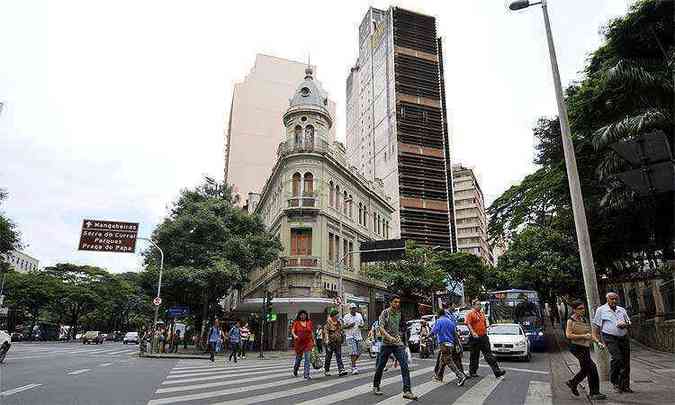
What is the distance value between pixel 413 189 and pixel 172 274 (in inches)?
1727

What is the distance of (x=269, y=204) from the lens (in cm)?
3941

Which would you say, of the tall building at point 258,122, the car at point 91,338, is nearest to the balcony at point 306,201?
the car at point 91,338

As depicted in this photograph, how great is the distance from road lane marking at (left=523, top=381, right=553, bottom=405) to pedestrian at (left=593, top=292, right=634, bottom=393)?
112cm

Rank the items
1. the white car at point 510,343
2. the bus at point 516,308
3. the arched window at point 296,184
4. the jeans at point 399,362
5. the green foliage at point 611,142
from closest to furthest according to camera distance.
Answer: the jeans at point 399,362 < the green foliage at point 611,142 < the white car at point 510,343 < the bus at point 516,308 < the arched window at point 296,184

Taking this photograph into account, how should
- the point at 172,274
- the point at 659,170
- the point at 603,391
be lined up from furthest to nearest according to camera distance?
the point at 172,274 → the point at 603,391 → the point at 659,170

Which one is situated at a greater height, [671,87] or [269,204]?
[269,204]

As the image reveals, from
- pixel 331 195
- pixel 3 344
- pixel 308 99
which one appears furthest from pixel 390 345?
pixel 308 99

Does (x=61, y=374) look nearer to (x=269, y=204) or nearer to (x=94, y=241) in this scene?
(x=94, y=241)

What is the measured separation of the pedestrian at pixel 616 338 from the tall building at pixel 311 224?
20.2 metres

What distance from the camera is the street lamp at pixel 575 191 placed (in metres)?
8.52

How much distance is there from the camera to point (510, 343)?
53.0ft

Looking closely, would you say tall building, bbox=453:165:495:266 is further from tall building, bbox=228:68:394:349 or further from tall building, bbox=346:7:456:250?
tall building, bbox=228:68:394:349

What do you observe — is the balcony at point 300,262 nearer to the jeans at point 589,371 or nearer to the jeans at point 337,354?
the jeans at point 337,354

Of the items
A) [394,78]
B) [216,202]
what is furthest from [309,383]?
[394,78]
